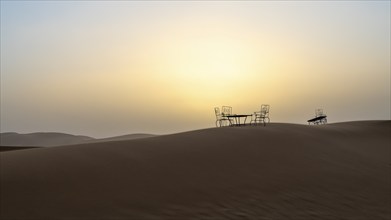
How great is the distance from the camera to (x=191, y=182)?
7.70 metres

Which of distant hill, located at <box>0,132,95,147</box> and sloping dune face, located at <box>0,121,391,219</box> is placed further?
distant hill, located at <box>0,132,95,147</box>

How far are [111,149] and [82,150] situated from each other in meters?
0.60

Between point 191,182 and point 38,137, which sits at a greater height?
point 38,137

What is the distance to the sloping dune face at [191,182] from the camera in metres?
6.05

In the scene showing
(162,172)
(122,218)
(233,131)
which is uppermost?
(233,131)

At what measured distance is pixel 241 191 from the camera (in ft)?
25.4

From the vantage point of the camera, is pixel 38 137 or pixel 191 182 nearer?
pixel 191 182

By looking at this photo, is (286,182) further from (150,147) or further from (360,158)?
(360,158)

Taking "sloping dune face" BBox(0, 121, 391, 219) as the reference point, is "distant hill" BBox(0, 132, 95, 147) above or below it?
above

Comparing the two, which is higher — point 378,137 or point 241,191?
point 378,137

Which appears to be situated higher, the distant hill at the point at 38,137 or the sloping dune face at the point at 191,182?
the distant hill at the point at 38,137

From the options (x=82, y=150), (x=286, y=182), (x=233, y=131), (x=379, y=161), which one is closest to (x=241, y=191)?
(x=286, y=182)

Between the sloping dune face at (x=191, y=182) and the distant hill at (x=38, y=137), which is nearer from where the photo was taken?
the sloping dune face at (x=191, y=182)

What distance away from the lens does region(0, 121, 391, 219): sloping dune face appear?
19.8 ft
